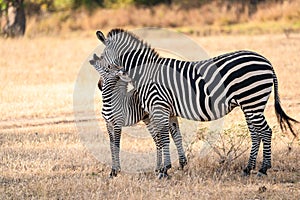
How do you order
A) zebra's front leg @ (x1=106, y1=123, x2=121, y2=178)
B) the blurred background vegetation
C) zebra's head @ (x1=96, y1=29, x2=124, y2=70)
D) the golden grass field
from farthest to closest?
1. the blurred background vegetation
2. zebra's head @ (x1=96, y1=29, x2=124, y2=70)
3. zebra's front leg @ (x1=106, y1=123, x2=121, y2=178)
4. the golden grass field

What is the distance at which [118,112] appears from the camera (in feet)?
29.8

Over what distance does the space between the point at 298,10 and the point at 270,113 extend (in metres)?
22.4

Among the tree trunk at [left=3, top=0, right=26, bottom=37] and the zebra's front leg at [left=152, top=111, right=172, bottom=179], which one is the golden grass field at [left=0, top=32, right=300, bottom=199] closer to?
the zebra's front leg at [left=152, top=111, right=172, bottom=179]

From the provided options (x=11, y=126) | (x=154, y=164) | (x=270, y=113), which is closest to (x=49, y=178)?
(x=154, y=164)

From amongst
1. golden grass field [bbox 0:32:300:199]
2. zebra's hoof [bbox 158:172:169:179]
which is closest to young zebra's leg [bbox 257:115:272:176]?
golden grass field [bbox 0:32:300:199]

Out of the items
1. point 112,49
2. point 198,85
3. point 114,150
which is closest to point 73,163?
point 114,150

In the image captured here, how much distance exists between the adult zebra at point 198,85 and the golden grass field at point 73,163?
487mm

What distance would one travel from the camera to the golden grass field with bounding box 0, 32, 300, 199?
7941 millimetres

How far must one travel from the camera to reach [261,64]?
8883 millimetres

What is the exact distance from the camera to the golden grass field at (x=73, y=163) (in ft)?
26.1

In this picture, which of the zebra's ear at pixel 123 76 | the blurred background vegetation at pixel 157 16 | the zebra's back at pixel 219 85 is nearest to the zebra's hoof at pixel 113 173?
the zebra's back at pixel 219 85

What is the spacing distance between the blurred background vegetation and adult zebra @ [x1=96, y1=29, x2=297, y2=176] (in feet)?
66.4

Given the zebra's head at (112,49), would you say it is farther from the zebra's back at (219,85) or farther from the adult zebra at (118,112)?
the zebra's back at (219,85)

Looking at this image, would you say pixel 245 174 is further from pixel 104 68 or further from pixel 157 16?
pixel 157 16
